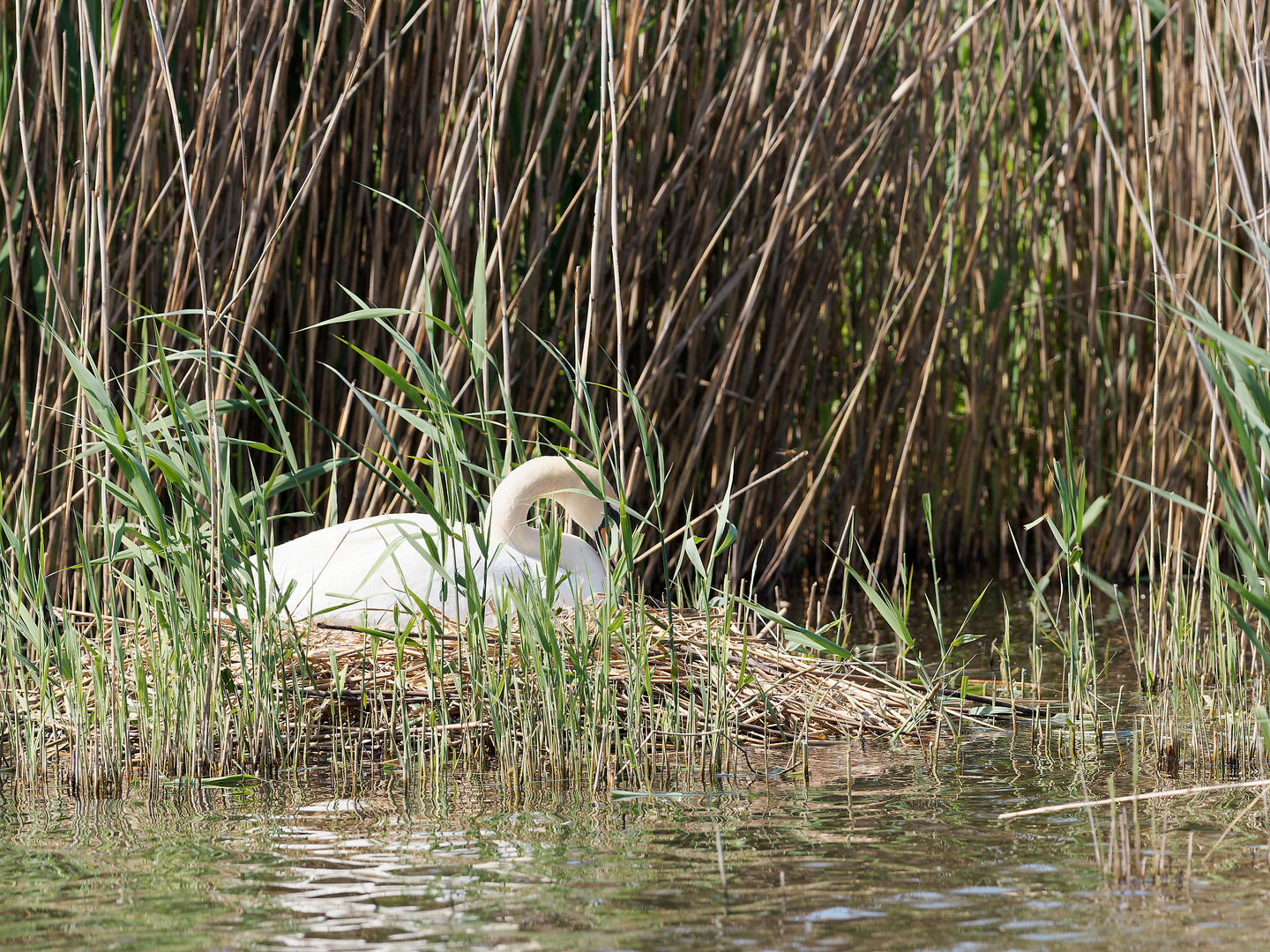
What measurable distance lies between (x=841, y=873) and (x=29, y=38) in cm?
350

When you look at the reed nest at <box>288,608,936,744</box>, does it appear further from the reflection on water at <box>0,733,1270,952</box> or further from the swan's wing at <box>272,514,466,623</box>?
the reflection on water at <box>0,733,1270,952</box>

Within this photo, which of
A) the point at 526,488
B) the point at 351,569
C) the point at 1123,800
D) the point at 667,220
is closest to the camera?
the point at 1123,800

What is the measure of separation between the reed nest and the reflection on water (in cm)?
34

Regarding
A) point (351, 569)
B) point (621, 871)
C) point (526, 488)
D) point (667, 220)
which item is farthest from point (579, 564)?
point (621, 871)

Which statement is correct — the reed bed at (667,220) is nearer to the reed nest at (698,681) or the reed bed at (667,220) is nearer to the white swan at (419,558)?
the white swan at (419,558)

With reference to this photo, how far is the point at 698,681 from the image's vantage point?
382 centimetres

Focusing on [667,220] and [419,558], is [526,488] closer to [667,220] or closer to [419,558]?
[419,558]

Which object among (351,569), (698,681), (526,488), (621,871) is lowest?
(621,871)

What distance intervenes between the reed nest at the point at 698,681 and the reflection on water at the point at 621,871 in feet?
1.10

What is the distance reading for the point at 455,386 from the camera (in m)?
4.91

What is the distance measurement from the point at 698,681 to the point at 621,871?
1239 mm

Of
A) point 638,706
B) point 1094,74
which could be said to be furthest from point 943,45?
point 638,706

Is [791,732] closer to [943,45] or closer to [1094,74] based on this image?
[943,45]

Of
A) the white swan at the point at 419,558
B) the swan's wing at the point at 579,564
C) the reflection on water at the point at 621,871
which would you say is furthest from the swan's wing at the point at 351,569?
the reflection on water at the point at 621,871
